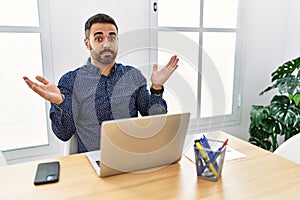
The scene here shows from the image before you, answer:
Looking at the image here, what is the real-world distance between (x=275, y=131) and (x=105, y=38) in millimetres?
1700

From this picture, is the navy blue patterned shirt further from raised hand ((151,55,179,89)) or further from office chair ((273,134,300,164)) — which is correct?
office chair ((273,134,300,164))

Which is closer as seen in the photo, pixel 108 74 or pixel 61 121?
pixel 61 121

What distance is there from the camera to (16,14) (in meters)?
1.65

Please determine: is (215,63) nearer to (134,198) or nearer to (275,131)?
(275,131)

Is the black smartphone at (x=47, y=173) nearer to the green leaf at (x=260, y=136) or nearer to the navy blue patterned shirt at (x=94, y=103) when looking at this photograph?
the navy blue patterned shirt at (x=94, y=103)

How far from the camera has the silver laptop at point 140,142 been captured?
77 centimetres

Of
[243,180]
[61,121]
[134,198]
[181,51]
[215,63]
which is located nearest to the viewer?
[134,198]

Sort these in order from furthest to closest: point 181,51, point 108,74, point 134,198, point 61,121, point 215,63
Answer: point 215,63, point 181,51, point 108,74, point 61,121, point 134,198

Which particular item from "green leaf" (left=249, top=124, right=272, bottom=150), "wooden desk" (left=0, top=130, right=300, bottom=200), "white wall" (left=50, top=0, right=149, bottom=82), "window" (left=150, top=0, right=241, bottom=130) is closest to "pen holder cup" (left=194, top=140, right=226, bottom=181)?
"wooden desk" (left=0, top=130, right=300, bottom=200)

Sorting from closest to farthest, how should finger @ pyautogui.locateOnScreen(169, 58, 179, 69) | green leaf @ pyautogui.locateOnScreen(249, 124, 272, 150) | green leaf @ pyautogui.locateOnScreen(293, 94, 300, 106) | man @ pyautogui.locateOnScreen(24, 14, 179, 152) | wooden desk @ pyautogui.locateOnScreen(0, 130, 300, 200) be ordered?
1. wooden desk @ pyautogui.locateOnScreen(0, 130, 300, 200)
2. finger @ pyautogui.locateOnScreen(169, 58, 179, 69)
3. man @ pyautogui.locateOnScreen(24, 14, 179, 152)
4. green leaf @ pyautogui.locateOnScreen(293, 94, 300, 106)
5. green leaf @ pyautogui.locateOnScreen(249, 124, 272, 150)

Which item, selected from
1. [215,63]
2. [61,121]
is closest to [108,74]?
[61,121]

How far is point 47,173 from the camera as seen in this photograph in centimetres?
87

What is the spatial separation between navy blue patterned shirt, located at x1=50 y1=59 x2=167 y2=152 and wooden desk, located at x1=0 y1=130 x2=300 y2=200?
0.35 m

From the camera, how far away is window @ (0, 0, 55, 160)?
5.42ft
